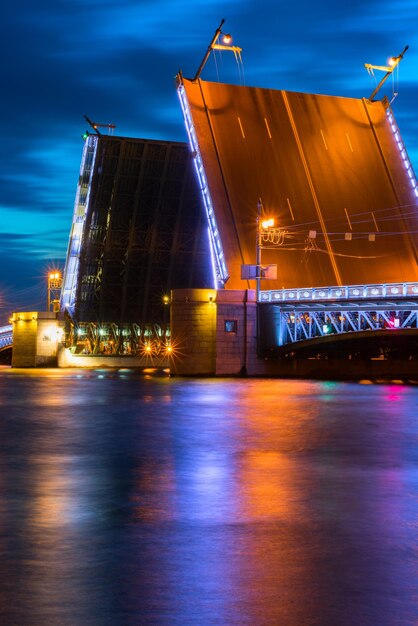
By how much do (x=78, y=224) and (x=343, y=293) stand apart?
19691mm

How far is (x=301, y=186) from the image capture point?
4947 cm

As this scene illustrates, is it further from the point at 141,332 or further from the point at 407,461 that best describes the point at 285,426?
the point at 141,332

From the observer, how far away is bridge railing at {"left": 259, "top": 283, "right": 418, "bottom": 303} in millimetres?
40375

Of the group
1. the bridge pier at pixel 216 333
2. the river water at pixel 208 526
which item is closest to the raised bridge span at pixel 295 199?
the bridge pier at pixel 216 333

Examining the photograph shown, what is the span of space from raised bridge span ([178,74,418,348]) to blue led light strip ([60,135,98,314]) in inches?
Result: 241

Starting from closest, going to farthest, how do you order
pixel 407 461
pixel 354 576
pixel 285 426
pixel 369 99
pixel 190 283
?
pixel 354 576 < pixel 407 461 < pixel 285 426 < pixel 369 99 < pixel 190 283

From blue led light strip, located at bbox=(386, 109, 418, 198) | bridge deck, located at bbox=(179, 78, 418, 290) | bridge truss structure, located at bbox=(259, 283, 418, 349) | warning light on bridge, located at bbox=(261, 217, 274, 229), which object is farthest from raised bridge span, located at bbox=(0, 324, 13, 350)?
blue led light strip, located at bbox=(386, 109, 418, 198)

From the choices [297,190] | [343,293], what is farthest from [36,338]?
[343,293]

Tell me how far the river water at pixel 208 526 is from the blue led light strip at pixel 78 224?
3435 centimetres

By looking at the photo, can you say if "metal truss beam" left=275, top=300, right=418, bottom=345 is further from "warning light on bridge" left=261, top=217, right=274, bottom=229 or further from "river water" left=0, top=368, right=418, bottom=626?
"river water" left=0, top=368, right=418, bottom=626

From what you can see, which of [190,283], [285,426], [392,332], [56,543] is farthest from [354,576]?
[190,283]

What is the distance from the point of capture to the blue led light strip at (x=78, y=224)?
2058 inches

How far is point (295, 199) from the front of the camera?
49156 millimetres

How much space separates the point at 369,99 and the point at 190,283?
1617 centimetres
